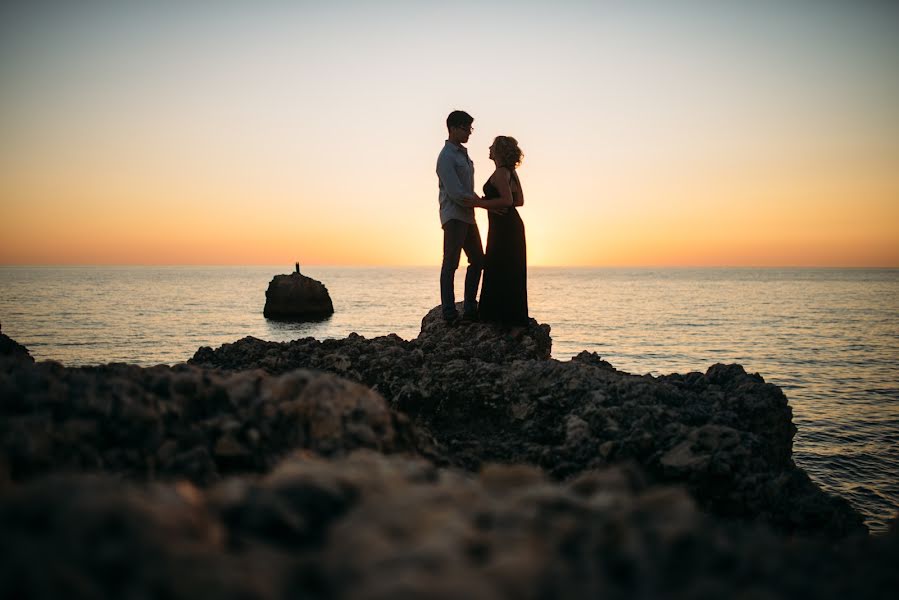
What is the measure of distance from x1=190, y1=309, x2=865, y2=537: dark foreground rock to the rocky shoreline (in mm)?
33

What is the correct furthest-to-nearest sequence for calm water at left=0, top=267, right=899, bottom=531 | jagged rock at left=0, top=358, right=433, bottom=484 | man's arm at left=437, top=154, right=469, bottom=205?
calm water at left=0, top=267, right=899, bottom=531
man's arm at left=437, top=154, right=469, bottom=205
jagged rock at left=0, top=358, right=433, bottom=484

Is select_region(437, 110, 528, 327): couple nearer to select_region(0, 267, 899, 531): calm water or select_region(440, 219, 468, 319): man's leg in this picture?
select_region(440, 219, 468, 319): man's leg

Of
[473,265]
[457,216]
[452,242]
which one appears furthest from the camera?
[473,265]

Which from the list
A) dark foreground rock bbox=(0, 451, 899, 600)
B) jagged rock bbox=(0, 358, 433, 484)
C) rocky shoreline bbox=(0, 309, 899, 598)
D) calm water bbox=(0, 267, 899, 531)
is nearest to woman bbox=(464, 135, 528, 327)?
rocky shoreline bbox=(0, 309, 899, 598)

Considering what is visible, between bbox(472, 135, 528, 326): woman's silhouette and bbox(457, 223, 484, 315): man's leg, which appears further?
bbox(457, 223, 484, 315): man's leg

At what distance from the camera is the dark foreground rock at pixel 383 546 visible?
1.51m

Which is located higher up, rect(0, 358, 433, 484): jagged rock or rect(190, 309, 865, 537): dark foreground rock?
rect(0, 358, 433, 484): jagged rock

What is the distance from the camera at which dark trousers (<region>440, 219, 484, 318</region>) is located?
908cm

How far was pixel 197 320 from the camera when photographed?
55.9 m

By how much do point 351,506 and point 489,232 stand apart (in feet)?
25.1

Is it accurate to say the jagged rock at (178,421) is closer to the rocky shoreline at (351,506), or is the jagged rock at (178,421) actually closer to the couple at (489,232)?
the rocky shoreline at (351,506)

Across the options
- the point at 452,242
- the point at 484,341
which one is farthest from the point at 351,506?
the point at 452,242

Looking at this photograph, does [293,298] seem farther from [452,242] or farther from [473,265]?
[452,242]

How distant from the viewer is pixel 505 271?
30.5 ft
